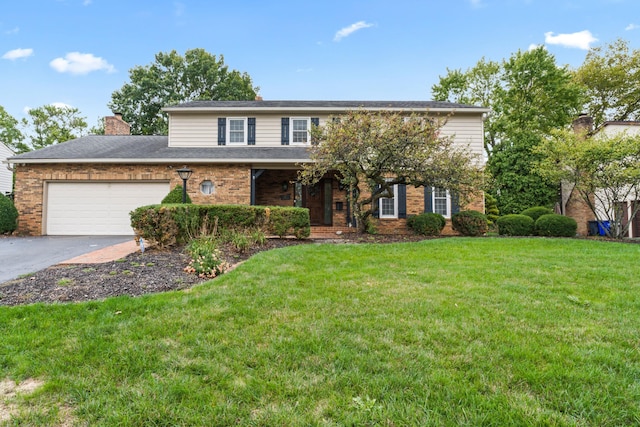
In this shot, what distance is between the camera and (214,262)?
4719mm

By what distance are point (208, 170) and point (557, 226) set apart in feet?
39.2

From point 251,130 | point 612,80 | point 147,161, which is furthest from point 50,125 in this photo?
point 612,80

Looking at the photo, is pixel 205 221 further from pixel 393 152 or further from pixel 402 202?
pixel 402 202

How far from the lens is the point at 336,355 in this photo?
2.12 m

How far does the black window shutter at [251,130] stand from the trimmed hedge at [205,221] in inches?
212

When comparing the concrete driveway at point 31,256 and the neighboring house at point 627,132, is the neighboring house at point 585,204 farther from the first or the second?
the concrete driveway at point 31,256

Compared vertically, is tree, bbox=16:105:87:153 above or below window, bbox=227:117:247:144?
above

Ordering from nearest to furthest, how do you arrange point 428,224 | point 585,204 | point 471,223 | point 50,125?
point 471,223, point 428,224, point 585,204, point 50,125

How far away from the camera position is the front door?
1272 centimetres

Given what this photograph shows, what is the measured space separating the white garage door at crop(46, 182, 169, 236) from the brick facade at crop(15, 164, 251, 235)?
0.24m

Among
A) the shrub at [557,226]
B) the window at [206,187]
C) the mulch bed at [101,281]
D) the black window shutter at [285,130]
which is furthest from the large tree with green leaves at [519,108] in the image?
the mulch bed at [101,281]

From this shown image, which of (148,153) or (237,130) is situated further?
(237,130)

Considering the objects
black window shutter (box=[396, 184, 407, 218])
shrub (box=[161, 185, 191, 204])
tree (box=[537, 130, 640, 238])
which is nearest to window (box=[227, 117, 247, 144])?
shrub (box=[161, 185, 191, 204])

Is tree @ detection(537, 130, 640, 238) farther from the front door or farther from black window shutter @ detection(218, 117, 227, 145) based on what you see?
black window shutter @ detection(218, 117, 227, 145)
